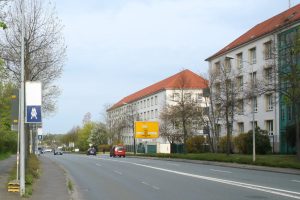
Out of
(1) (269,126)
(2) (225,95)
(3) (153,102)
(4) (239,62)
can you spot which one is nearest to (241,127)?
(1) (269,126)

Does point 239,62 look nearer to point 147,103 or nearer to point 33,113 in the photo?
point 147,103

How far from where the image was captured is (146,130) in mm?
86812

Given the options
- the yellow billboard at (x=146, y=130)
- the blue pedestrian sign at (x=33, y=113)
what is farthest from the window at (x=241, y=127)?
the blue pedestrian sign at (x=33, y=113)

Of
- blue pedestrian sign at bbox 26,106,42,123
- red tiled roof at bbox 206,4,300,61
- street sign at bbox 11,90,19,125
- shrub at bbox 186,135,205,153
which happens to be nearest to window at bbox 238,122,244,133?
shrub at bbox 186,135,205,153

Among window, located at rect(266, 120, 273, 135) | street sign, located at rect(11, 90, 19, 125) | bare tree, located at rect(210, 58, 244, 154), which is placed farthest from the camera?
window, located at rect(266, 120, 273, 135)

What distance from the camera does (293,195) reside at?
51.5 feet

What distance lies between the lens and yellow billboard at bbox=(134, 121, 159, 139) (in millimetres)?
86688

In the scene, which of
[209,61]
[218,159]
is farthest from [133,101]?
[218,159]

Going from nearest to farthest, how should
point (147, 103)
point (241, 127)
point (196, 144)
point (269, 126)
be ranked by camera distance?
point (269, 126), point (241, 127), point (196, 144), point (147, 103)

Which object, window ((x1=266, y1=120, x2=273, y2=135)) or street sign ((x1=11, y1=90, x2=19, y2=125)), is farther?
window ((x1=266, y1=120, x2=273, y2=135))

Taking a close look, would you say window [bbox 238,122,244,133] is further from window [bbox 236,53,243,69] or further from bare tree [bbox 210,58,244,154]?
bare tree [bbox 210,58,244,154]

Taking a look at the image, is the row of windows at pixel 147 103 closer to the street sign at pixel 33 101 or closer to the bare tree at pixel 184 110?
the bare tree at pixel 184 110

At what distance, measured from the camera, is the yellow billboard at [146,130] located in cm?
8669

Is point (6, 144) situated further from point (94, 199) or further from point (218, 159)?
point (94, 199)
